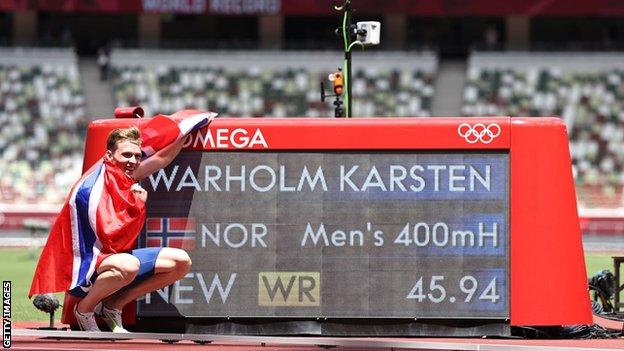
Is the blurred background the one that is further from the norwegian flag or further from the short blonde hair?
the short blonde hair

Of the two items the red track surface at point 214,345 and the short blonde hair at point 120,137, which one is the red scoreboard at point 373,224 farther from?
the short blonde hair at point 120,137

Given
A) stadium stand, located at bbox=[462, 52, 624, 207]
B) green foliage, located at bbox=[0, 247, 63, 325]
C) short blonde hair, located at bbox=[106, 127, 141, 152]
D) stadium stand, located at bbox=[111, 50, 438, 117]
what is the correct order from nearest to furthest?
short blonde hair, located at bbox=[106, 127, 141, 152], green foliage, located at bbox=[0, 247, 63, 325], stadium stand, located at bbox=[462, 52, 624, 207], stadium stand, located at bbox=[111, 50, 438, 117]

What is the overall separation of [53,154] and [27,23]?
9.43m

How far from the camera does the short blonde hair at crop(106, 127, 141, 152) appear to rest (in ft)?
37.0

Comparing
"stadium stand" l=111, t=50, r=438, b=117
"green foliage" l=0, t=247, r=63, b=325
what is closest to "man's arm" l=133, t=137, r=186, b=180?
"green foliage" l=0, t=247, r=63, b=325

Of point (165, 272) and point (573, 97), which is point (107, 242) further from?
point (573, 97)

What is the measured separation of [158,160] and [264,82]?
41.6m

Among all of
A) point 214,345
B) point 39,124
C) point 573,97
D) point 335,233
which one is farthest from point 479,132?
point 573,97

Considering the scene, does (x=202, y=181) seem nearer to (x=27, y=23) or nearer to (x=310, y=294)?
(x=310, y=294)

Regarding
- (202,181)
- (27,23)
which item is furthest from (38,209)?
(202,181)

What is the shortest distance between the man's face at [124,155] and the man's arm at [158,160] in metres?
0.29

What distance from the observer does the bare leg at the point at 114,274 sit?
36.7 feet

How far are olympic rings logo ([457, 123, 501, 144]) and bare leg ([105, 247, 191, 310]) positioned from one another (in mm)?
2283

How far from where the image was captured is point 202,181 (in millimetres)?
12008
